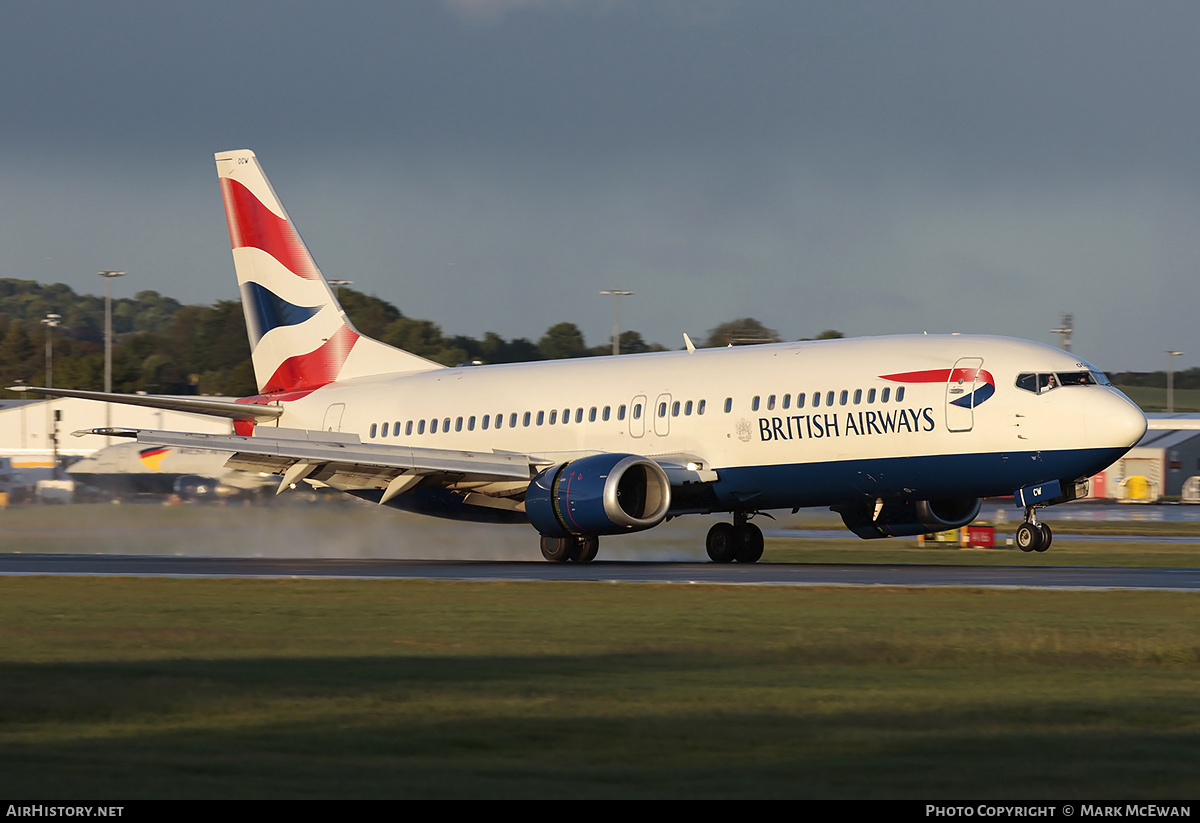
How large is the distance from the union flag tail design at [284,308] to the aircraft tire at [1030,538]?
672 inches

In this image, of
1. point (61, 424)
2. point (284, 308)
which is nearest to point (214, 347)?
point (61, 424)

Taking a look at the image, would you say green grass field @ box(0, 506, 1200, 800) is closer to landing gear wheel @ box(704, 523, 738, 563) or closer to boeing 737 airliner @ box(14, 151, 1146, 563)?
boeing 737 airliner @ box(14, 151, 1146, 563)

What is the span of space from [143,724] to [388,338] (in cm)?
15050

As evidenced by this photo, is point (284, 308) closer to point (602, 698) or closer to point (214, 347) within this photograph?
point (602, 698)

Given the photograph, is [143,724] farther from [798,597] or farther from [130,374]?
[130,374]

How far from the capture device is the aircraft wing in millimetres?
34844

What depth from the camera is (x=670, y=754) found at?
36.3ft

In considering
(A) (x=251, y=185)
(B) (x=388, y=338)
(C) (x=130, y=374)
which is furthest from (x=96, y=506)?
(B) (x=388, y=338)

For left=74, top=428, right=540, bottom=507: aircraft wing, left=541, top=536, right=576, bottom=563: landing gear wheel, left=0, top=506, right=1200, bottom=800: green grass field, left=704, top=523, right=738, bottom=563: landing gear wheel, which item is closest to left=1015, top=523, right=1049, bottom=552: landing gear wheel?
left=0, top=506, right=1200, bottom=800: green grass field

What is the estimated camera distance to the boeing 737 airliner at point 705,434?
3139 cm

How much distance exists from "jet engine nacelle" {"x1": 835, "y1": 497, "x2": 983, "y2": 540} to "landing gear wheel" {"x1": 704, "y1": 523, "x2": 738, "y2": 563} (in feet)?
8.77

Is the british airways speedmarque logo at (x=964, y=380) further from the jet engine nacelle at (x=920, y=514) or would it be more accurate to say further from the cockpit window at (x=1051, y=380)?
the jet engine nacelle at (x=920, y=514)

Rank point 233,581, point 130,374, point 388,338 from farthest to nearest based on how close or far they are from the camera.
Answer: point 388,338
point 130,374
point 233,581

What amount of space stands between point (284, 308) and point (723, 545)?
46.2ft
